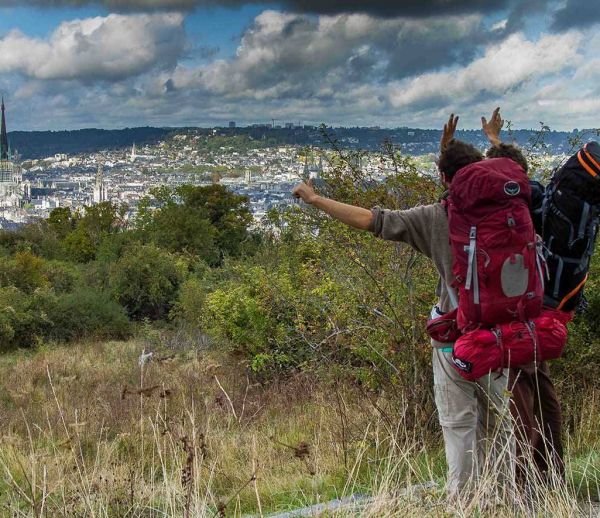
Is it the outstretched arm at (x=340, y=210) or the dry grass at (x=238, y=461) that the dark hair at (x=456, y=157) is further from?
the dry grass at (x=238, y=461)

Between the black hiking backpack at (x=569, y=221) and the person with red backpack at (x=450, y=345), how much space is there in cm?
24

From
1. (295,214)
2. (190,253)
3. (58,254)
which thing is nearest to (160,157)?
(58,254)

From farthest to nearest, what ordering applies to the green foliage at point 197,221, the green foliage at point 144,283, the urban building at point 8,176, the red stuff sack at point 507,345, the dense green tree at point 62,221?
1. the urban building at point 8,176
2. the dense green tree at point 62,221
3. the green foliage at point 197,221
4. the green foliage at point 144,283
5. the red stuff sack at point 507,345

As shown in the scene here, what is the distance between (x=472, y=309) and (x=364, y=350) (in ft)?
5.63

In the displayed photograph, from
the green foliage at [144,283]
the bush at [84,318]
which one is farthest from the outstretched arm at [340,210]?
the green foliage at [144,283]

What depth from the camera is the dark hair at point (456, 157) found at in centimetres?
258

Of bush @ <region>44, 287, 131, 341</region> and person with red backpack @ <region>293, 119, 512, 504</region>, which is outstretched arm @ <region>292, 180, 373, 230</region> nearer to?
person with red backpack @ <region>293, 119, 512, 504</region>

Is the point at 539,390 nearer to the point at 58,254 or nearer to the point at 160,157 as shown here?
the point at 58,254

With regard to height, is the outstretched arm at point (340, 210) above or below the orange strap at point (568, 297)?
above

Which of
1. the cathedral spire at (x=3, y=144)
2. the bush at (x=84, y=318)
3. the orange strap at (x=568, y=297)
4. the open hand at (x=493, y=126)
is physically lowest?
the bush at (x=84, y=318)

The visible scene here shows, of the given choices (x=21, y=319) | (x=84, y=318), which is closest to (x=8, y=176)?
(x=84, y=318)

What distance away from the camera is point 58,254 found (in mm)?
33562

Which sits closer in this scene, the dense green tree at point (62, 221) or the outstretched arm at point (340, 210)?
the outstretched arm at point (340, 210)

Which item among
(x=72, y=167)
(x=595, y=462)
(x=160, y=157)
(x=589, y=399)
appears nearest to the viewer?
(x=595, y=462)
